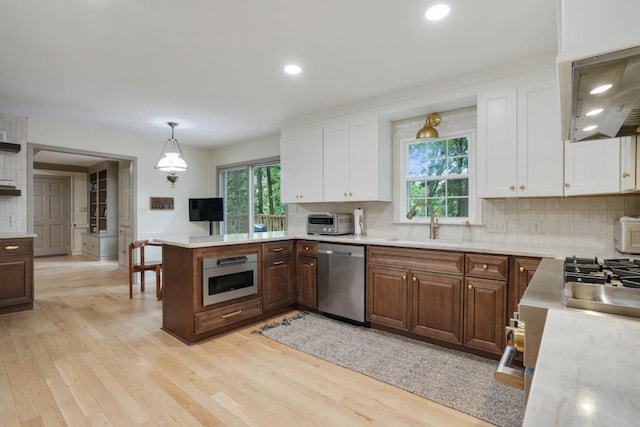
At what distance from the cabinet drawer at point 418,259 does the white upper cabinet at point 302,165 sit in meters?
1.28

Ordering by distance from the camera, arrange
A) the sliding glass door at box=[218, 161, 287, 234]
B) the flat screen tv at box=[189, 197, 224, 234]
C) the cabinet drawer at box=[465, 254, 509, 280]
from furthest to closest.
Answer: the flat screen tv at box=[189, 197, 224, 234], the sliding glass door at box=[218, 161, 287, 234], the cabinet drawer at box=[465, 254, 509, 280]

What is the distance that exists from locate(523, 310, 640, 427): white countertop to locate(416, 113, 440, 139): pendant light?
2.75m

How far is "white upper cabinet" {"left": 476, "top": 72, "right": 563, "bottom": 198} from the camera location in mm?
2652

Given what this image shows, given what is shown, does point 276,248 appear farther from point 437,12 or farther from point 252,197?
point 437,12

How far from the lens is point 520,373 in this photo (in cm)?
109

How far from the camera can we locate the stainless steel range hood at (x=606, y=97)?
902 millimetres

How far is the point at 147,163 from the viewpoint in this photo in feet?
18.4

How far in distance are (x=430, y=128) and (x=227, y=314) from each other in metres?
2.71

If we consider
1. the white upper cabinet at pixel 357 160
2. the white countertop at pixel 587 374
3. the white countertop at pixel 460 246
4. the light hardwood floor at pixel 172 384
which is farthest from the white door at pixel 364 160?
the white countertop at pixel 587 374

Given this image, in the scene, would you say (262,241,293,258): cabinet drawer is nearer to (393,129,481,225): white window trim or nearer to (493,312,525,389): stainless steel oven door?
(393,129,481,225): white window trim

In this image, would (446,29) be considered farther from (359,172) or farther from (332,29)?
(359,172)

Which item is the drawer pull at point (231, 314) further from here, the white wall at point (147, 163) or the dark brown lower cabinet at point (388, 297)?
the white wall at point (147, 163)

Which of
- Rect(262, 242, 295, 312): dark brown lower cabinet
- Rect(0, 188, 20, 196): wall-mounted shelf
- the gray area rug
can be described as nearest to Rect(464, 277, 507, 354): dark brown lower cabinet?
the gray area rug

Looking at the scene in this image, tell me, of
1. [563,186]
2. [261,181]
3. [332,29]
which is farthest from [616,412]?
[261,181]
